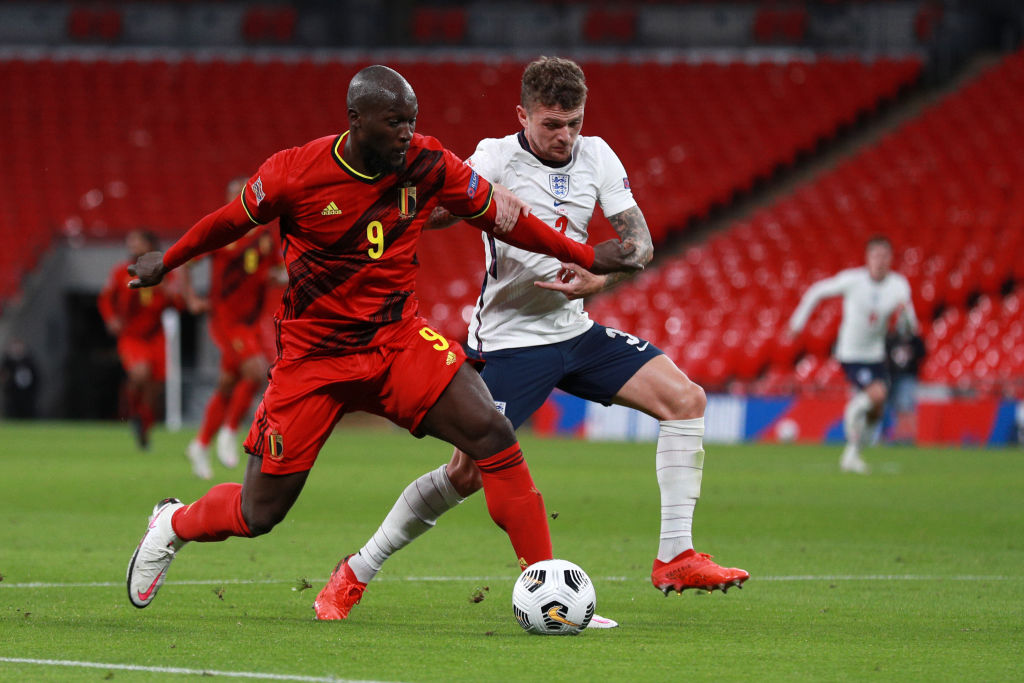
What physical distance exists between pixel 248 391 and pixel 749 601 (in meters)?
8.14

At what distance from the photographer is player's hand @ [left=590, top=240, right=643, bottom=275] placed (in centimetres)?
611

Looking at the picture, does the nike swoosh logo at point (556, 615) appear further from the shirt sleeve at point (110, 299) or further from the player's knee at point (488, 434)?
the shirt sleeve at point (110, 299)

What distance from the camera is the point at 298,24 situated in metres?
35.0

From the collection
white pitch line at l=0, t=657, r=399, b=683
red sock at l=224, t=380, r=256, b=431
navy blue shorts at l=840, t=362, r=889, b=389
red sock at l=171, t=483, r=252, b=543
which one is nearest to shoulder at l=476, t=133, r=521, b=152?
red sock at l=171, t=483, r=252, b=543

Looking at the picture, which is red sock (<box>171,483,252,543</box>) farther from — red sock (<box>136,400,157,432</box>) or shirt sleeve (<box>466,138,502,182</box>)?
red sock (<box>136,400,157,432</box>)

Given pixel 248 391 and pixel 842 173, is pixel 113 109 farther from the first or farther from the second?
pixel 248 391

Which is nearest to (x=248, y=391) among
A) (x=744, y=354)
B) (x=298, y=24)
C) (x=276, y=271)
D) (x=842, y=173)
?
(x=276, y=271)

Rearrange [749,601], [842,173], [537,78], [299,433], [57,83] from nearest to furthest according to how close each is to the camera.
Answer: [299,433] < [537,78] < [749,601] < [842,173] < [57,83]

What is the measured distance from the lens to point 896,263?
2309cm

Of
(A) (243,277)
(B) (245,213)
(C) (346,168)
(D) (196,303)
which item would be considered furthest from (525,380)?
(D) (196,303)

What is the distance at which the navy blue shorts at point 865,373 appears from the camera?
15.9 m

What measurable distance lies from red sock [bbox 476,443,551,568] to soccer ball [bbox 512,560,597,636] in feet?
0.68

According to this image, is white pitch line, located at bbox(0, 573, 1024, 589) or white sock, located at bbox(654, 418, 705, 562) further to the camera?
white pitch line, located at bbox(0, 573, 1024, 589)

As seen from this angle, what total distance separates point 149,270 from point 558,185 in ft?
6.13
